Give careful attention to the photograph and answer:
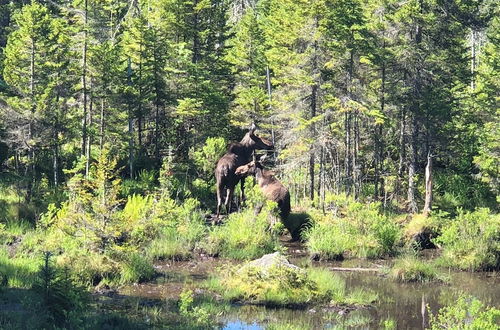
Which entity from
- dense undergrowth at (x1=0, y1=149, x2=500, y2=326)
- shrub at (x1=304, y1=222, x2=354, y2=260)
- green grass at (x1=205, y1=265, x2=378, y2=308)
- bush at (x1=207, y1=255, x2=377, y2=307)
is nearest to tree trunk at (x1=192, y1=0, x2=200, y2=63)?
dense undergrowth at (x1=0, y1=149, x2=500, y2=326)

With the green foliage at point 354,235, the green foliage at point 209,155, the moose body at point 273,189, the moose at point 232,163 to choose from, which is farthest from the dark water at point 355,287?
the green foliage at point 209,155

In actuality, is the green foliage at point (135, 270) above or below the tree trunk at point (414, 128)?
below

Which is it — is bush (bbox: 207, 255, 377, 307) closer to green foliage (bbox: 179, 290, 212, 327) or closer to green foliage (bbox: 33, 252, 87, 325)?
green foliage (bbox: 179, 290, 212, 327)

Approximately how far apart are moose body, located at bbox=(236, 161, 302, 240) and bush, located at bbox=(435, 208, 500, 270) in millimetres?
4853

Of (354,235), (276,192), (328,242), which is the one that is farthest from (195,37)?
(328,242)

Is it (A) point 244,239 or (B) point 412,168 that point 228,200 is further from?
(B) point 412,168

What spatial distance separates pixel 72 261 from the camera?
14.6m

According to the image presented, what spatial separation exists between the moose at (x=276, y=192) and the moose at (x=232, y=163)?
1.23 ft

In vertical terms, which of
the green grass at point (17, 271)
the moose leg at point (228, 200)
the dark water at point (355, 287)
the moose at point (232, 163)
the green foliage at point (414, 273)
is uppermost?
the moose at point (232, 163)

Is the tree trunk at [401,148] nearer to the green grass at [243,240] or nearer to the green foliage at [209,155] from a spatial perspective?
the green foliage at [209,155]

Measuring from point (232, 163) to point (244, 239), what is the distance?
14.7 ft

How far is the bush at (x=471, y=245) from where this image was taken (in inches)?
702

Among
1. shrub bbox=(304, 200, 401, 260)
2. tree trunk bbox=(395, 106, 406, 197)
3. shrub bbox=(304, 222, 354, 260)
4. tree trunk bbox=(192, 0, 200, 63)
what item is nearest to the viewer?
shrub bbox=(304, 222, 354, 260)

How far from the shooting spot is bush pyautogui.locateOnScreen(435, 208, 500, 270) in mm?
17828
